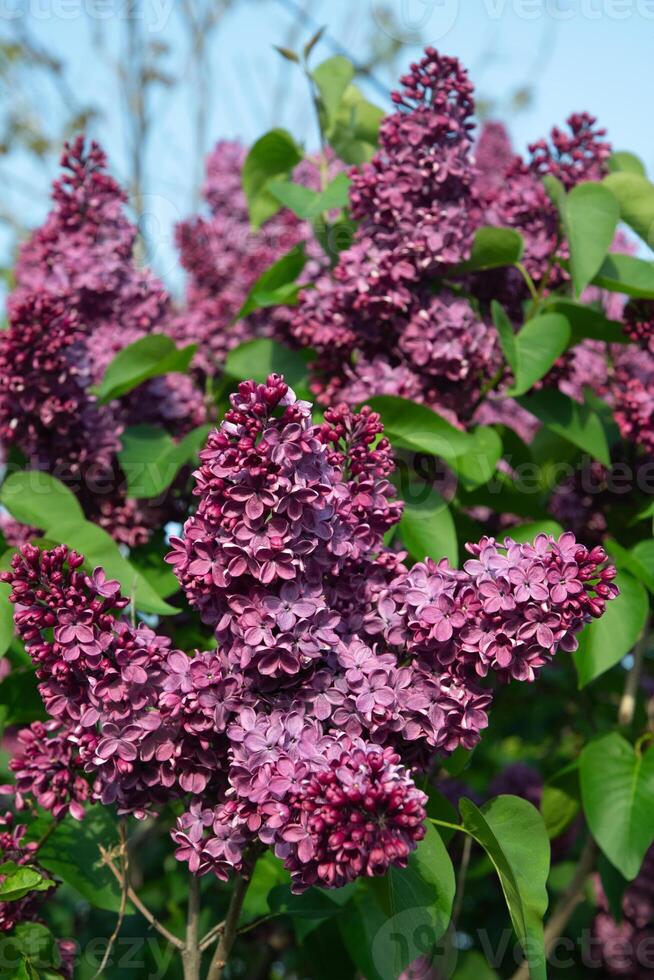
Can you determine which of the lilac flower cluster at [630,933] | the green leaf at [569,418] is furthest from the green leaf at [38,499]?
the lilac flower cluster at [630,933]

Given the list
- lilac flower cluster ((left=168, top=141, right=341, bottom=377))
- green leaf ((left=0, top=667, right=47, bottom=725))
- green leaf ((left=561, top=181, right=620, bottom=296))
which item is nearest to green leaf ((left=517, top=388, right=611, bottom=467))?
green leaf ((left=561, top=181, right=620, bottom=296))

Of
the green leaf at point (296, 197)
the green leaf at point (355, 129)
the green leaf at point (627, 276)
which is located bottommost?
the green leaf at point (627, 276)

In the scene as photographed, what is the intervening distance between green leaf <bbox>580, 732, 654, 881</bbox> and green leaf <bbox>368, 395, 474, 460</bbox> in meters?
0.69

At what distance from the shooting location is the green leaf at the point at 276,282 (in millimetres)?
2195

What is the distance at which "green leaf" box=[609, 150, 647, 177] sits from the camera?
2473 mm

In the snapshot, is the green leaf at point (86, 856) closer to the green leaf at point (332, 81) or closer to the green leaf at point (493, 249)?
the green leaf at point (493, 249)

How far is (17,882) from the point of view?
1512 millimetres

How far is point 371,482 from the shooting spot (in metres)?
1.44

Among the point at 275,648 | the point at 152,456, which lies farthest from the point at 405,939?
the point at 152,456

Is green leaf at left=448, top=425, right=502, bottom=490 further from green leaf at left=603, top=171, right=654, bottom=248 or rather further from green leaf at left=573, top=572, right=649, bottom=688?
green leaf at left=603, top=171, right=654, bottom=248

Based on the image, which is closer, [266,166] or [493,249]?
[493,249]

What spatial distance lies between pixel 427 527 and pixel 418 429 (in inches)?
7.2

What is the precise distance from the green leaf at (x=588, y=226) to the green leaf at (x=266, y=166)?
28.9 inches

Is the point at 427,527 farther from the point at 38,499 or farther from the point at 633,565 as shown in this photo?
the point at 38,499
